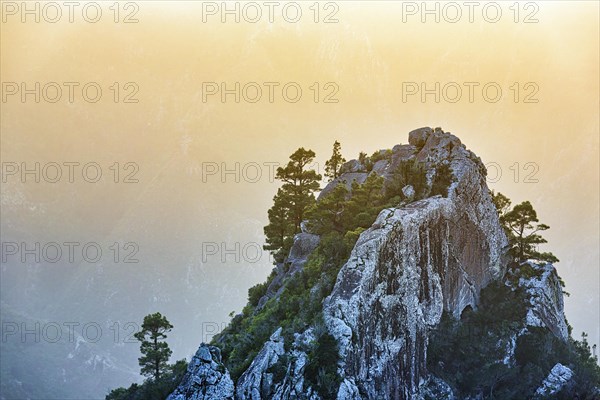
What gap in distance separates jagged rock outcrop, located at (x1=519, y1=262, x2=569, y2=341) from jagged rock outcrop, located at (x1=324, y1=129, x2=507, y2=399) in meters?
3.56

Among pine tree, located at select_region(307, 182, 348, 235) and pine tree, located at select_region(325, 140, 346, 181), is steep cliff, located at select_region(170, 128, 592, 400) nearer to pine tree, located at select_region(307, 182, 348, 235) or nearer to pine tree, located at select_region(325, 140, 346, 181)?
pine tree, located at select_region(307, 182, 348, 235)

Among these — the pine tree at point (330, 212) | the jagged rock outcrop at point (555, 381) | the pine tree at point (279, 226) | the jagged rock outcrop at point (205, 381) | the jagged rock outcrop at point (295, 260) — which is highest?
the pine tree at point (279, 226)

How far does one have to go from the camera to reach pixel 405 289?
81.4 metres

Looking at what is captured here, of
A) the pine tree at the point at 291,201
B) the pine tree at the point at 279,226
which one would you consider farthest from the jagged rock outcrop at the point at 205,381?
the pine tree at the point at 279,226

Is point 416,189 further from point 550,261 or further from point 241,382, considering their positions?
point 241,382

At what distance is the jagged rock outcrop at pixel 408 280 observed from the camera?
77312 mm

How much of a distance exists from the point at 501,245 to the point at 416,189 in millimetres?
11005

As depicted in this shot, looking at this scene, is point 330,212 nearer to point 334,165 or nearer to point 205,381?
point 334,165

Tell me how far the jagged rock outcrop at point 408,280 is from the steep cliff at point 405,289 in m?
0.09

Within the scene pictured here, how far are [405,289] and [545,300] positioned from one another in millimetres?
18409

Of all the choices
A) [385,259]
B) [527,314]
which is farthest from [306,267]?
[527,314]

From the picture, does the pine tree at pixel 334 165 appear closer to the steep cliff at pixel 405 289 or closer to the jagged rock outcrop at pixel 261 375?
the steep cliff at pixel 405 289

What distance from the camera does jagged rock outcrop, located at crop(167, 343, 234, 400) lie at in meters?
73.2

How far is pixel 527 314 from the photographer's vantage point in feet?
295
